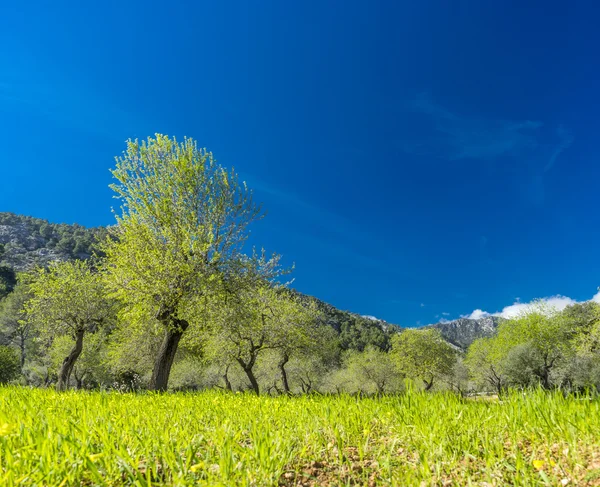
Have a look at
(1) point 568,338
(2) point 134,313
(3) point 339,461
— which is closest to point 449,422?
(3) point 339,461

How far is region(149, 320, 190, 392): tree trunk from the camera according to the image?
1759 centimetres

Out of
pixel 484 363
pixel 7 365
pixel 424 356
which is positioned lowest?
pixel 7 365

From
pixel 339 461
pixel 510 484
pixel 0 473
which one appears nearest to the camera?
pixel 0 473

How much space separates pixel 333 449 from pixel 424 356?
72783mm

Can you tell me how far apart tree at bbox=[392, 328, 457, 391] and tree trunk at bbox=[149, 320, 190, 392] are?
59.0 metres

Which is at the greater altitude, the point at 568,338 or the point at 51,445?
the point at 568,338

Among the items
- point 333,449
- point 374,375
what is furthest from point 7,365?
point 333,449

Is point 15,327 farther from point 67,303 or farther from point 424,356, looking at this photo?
point 424,356

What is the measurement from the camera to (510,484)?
2.96 metres

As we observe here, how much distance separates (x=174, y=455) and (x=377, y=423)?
262 centimetres

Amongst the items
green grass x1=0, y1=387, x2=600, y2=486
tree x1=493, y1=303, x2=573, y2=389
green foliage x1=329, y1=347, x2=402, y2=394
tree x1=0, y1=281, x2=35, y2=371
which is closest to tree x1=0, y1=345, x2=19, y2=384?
tree x1=0, y1=281, x2=35, y2=371

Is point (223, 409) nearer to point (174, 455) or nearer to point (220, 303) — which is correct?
point (174, 455)

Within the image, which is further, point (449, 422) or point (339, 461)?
point (449, 422)

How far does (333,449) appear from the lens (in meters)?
3.83
